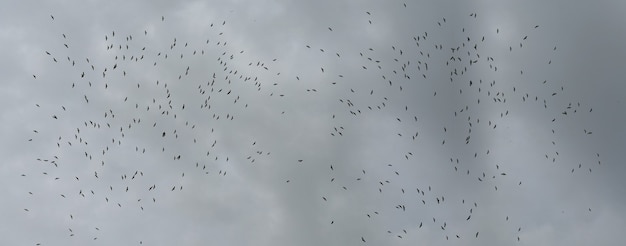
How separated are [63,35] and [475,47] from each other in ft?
209

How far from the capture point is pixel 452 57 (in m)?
120

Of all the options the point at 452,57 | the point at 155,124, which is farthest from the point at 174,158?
the point at 452,57

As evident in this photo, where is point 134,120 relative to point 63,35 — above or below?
below

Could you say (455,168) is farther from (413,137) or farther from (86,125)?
(86,125)

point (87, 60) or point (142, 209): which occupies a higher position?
point (87, 60)

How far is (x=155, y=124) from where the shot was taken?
123 m

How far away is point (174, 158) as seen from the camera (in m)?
127

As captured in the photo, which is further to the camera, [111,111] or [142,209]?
[142,209]

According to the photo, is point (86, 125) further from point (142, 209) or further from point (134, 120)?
point (142, 209)

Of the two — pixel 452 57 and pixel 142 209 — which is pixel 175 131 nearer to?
pixel 142 209

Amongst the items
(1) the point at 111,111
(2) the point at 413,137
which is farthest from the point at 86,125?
(2) the point at 413,137

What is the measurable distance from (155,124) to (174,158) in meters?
7.28

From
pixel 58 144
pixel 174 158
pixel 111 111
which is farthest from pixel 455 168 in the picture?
pixel 58 144

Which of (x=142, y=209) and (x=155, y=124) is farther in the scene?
(x=142, y=209)
